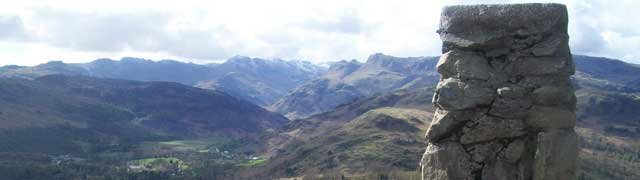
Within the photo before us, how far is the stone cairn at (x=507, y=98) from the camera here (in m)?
13.0

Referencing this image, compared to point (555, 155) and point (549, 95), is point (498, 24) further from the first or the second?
point (555, 155)

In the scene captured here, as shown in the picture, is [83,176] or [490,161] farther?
[83,176]

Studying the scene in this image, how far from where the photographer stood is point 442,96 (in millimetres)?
13320

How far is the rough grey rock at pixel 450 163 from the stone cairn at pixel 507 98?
2 centimetres

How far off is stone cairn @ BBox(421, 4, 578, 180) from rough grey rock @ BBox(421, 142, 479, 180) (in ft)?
0.07

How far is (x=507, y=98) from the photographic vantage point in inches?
514

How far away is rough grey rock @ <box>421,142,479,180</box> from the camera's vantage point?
43.3 feet

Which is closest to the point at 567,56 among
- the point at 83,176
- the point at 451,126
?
the point at 451,126

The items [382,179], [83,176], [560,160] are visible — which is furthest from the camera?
[83,176]

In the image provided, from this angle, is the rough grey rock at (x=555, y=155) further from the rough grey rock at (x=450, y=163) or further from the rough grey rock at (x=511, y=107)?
the rough grey rock at (x=450, y=163)

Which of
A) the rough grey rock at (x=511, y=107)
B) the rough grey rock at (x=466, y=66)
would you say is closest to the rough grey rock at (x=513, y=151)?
the rough grey rock at (x=511, y=107)

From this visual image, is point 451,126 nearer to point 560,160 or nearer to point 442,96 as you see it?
point 442,96

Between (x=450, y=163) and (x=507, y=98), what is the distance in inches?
70.2

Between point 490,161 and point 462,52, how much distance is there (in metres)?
2.36
